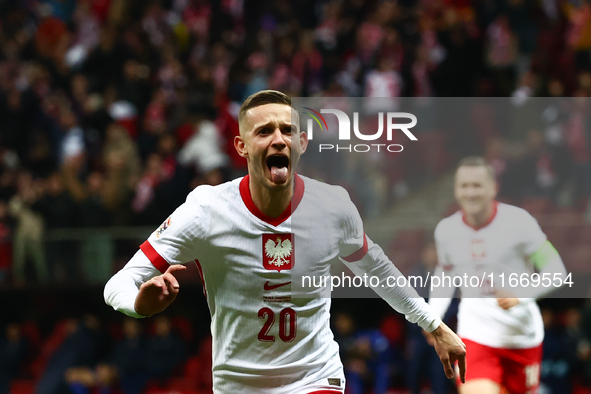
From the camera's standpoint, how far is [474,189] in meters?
5.12

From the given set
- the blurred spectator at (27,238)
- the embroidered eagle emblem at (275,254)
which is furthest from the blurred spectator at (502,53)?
the embroidered eagle emblem at (275,254)

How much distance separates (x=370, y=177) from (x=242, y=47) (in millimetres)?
7887

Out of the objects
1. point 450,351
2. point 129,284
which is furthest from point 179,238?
point 450,351

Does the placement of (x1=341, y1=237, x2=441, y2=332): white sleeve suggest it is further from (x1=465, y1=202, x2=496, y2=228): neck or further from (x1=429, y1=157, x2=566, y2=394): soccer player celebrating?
(x1=465, y1=202, x2=496, y2=228): neck

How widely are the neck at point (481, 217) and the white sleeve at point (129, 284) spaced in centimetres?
222

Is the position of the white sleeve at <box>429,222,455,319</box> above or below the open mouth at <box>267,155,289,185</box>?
below

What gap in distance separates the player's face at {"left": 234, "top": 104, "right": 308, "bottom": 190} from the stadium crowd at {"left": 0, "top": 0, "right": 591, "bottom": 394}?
4.24 metres

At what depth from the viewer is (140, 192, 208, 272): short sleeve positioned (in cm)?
402

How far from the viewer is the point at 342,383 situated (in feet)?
13.9

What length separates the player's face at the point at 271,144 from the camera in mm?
4098

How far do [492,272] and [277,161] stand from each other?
178 centimetres

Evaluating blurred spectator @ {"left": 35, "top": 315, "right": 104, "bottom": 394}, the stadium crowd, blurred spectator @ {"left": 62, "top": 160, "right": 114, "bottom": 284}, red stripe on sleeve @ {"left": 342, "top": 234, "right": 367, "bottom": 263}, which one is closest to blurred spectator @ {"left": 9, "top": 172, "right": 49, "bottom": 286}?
the stadium crowd

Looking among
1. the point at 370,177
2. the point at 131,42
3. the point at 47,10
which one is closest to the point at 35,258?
the point at 131,42

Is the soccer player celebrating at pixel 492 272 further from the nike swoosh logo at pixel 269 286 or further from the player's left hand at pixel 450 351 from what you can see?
the nike swoosh logo at pixel 269 286
